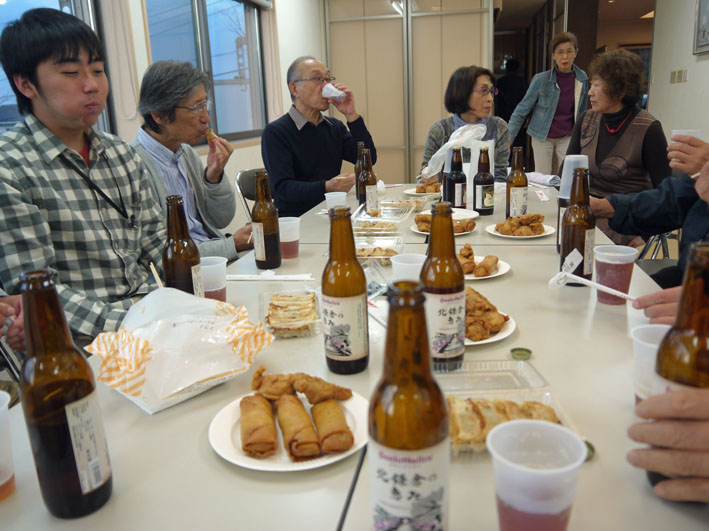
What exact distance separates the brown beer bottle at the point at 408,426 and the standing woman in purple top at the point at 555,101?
15.4ft

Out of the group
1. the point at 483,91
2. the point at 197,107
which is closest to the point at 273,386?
the point at 197,107

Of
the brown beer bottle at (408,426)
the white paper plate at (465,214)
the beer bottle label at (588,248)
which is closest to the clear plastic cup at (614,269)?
the beer bottle label at (588,248)

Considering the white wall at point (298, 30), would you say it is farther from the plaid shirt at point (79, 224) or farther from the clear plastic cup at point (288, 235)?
the clear plastic cup at point (288, 235)

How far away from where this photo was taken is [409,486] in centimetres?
51

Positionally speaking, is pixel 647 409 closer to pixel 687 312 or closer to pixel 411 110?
pixel 687 312

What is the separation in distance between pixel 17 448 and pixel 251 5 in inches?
199

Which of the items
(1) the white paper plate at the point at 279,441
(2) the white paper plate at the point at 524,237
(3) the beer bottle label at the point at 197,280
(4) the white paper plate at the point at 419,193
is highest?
(3) the beer bottle label at the point at 197,280

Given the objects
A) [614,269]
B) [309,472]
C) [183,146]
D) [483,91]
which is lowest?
[309,472]

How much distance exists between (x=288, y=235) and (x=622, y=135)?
2.17 metres

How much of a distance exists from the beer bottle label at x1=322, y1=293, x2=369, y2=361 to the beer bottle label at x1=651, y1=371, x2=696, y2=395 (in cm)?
44

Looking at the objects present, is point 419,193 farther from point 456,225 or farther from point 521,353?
point 521,353

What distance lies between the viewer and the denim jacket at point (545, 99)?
4977 mm

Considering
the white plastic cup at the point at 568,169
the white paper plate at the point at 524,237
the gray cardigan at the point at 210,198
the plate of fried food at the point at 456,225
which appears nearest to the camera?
the white plastic cup at the point at 568,169

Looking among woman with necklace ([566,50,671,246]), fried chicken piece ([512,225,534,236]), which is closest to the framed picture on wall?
woman with necklace ([566,50,671,246])
